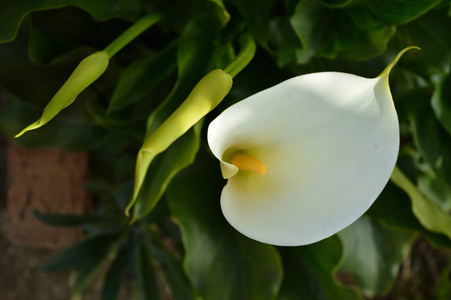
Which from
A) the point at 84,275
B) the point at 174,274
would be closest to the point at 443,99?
the point at 174,274

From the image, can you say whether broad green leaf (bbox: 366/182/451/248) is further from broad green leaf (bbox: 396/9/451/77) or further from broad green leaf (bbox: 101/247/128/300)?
broad green leaf (bbox: 101/247/128/300)

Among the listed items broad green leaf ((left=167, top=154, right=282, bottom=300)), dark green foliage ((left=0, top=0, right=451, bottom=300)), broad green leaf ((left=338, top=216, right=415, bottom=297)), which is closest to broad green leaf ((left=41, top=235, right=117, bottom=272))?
dark green foliage ((left=0, top=0, right=451, bottom=300))

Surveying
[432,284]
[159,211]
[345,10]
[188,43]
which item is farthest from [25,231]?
[432,284]

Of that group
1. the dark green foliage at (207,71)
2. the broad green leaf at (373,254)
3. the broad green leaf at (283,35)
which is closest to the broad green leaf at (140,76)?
the dark green foliage at (207,71)

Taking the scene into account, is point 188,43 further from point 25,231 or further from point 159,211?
point 25,231

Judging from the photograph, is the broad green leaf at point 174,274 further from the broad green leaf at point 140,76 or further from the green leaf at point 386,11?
the green leaf at point 386,11

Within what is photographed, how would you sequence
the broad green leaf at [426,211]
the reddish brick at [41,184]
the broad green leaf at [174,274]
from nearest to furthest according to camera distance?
the broad green leaf at [426,211] < the broad green leaf at [174,274] < the reddish brick at [41,184]

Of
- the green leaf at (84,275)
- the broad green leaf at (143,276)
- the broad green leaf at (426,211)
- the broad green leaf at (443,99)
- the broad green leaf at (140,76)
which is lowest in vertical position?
the broad green leaf at (143,276)
